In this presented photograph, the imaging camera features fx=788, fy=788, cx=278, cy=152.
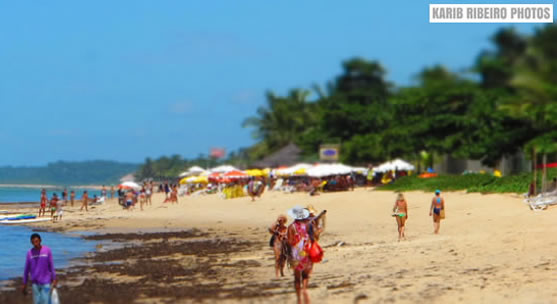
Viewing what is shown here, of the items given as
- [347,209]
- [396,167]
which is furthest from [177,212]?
[396,167]

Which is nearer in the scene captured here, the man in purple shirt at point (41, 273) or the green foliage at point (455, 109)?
the man in purple shirt at point (41, 273)

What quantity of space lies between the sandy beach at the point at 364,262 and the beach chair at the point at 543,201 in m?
0.52

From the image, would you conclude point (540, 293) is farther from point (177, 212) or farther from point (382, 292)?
point (177, 212)

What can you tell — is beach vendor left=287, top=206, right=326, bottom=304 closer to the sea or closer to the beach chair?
the sea

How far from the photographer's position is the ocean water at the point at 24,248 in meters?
19.9

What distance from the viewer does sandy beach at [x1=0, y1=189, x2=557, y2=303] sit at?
12414 millimetres

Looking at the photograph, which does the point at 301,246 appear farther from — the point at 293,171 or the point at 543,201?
the point at 293,171

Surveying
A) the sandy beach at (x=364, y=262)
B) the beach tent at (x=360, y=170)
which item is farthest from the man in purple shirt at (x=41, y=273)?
the beach tent at (x=360, y=170)

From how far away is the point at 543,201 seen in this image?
25.4 meters

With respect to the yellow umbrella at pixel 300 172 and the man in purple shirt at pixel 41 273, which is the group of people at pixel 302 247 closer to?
the man in purple shirt at pixel 41 273

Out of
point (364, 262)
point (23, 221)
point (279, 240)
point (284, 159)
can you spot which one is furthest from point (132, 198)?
point (279, 240)

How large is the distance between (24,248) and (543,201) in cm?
1688

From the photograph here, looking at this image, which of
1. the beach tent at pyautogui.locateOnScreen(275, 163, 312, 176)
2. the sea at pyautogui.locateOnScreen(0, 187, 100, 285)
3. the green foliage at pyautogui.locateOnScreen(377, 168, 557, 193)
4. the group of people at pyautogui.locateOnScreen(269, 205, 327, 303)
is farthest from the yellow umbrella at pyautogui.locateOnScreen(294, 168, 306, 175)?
the group of people at pyautogui.locateOnScreen(269, 205, 327, 303)

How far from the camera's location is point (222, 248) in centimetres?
2244
